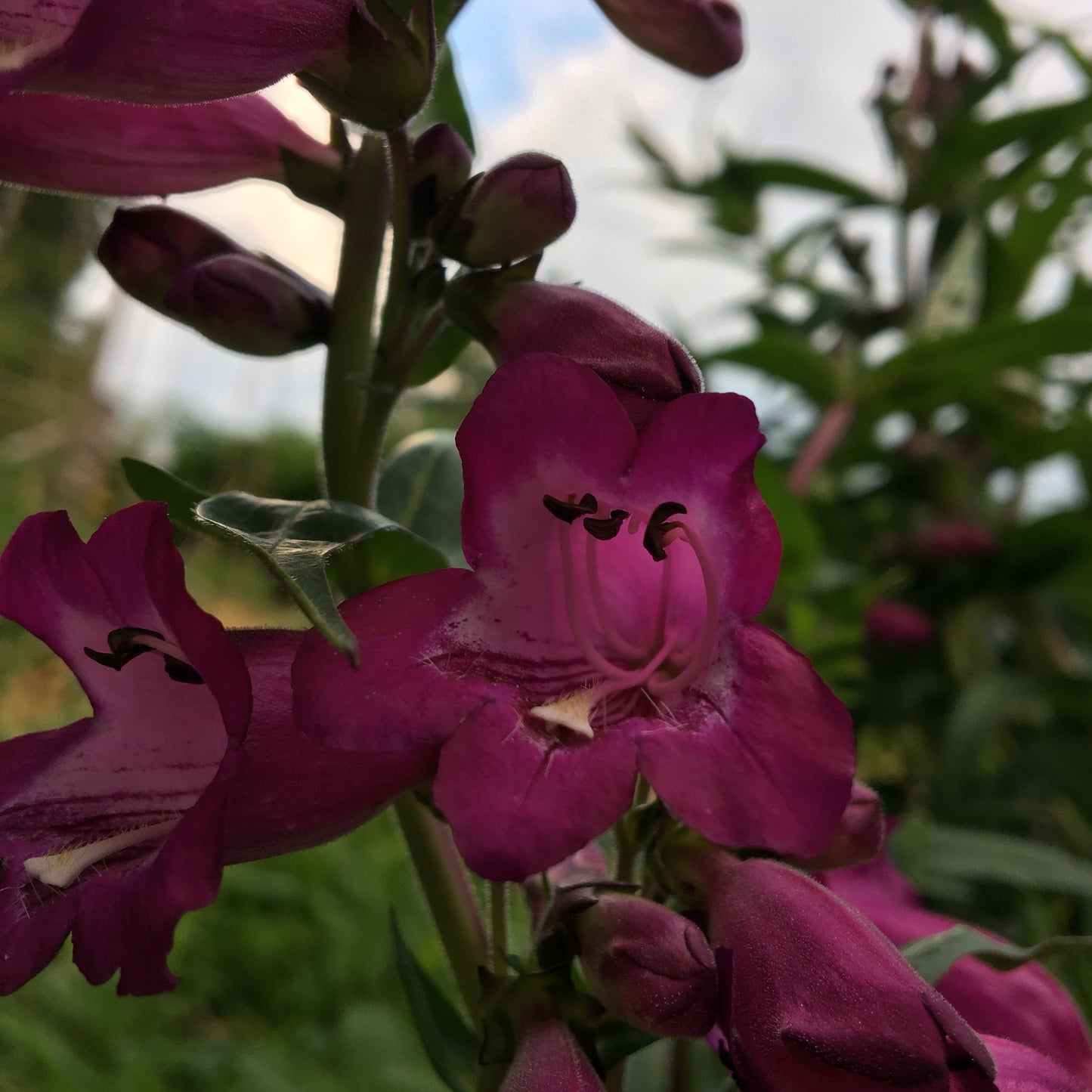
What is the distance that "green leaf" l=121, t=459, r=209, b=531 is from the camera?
1.73 ft

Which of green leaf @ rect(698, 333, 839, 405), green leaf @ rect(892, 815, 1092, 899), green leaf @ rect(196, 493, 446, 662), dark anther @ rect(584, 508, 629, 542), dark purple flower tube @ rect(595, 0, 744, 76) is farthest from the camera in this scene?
green leaf @ rect(698, 333, 839, 405)

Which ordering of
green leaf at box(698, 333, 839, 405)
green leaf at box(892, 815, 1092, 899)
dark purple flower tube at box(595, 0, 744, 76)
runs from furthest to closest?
green leaf at box(698, 333, 839, 405)
green leaf at box(892, 815, 1092, 899)
dark purple flower tube at box(595, 0, 744, 76)

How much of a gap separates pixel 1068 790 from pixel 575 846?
125 cm

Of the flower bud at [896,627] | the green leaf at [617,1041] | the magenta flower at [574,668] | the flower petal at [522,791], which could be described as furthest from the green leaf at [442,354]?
the flower bud at [896,627]

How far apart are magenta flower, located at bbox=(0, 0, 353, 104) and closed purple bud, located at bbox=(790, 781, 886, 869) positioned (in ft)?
1.44

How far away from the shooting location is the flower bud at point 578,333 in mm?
460

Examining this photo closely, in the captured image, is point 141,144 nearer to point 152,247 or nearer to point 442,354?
point 152,247

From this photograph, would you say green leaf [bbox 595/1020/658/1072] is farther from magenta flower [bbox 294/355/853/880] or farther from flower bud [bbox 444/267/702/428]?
flower bud [bbox 444/267/702/428]

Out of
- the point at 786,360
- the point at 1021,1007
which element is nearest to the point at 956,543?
the point at 786,360

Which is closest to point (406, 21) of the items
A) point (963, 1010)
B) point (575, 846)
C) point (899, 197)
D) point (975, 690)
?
point (575, 846)

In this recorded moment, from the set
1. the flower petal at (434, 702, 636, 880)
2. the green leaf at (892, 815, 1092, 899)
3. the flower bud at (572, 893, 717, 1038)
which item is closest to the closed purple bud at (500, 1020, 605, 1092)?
the flower bud at (572, 893, 717, 1038)

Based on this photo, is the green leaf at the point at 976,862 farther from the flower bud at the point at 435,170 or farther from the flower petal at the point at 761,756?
the flower bud at the point at 435,170

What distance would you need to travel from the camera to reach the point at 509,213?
0.52m

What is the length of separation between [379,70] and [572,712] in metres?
0.31
